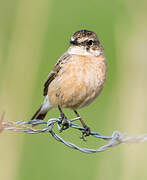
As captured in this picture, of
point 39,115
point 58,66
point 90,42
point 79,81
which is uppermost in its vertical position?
point 90,42

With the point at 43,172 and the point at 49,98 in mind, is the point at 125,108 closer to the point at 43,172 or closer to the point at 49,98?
the point at 49,98

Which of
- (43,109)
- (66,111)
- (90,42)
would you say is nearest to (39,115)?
(43,109)

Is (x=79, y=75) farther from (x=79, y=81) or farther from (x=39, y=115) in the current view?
(x=39, y=115)

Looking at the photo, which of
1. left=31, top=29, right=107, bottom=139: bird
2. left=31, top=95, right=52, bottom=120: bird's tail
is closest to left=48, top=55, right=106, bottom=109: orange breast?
left=31, top=29, right=107, bottom=139: bird

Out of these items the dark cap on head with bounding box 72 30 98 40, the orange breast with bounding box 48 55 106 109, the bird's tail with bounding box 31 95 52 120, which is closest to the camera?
the orange breast with bounding box 48 55 106 109

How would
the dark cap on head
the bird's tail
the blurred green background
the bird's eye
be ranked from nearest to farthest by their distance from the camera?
the blurred green background < the dark cap on head < the bird's eye < the bird's tail

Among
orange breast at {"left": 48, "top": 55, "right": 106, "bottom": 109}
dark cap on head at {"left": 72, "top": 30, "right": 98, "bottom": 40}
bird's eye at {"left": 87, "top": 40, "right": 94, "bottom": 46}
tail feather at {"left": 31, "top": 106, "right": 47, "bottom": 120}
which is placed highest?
dark cap on head at {"left": 72, "top": 30, "right": 98, "bottom": 40}

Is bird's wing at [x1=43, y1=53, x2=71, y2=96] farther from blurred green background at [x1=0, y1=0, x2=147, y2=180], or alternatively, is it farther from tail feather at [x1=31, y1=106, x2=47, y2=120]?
tail feather at [x1=31, y1=106, x2=47, y2=120]

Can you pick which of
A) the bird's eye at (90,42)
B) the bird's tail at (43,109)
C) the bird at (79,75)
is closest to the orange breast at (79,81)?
the bird at (79,75)
